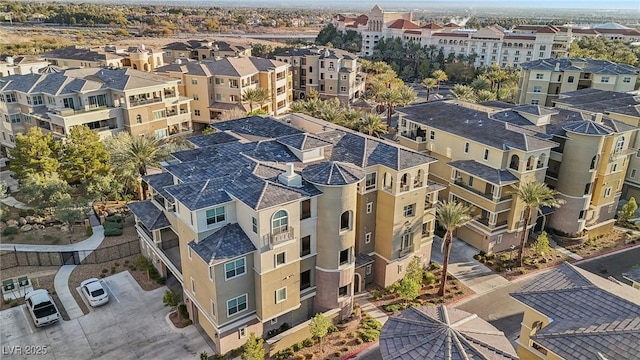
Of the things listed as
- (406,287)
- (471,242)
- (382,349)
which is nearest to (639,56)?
(471,242)

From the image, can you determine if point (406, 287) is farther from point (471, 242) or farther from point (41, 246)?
point (41, 246)

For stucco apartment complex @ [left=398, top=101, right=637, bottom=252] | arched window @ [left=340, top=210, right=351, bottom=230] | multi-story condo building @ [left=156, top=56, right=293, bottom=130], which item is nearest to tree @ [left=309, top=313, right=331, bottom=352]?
arched window @ [left=340, top=210, right=351, bottom=230]

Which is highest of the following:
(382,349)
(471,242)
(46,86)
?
(46,86)

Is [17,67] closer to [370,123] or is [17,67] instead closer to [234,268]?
[370,123]

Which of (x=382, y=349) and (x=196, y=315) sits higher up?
(x=382, y=349)

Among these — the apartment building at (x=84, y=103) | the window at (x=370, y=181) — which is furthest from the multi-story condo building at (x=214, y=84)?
the window at (x=370, y=181)

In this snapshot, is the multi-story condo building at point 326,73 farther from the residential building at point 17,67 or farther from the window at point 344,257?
the window at point 344,257

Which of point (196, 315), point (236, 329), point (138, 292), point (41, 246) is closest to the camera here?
point (236, 329)
